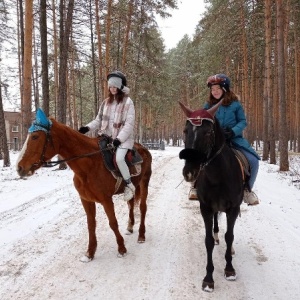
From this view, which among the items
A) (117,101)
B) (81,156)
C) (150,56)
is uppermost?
(150,56)

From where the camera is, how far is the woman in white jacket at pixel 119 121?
4.92m

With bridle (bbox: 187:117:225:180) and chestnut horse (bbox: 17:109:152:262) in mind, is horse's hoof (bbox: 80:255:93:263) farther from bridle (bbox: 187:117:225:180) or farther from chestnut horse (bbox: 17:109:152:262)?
bridle (bbox: 187:117:225:180)

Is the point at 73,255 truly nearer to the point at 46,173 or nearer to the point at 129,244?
the point at 129,244

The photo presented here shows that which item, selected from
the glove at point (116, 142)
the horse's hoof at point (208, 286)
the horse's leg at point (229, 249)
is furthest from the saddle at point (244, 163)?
the glove at point (116, 142)

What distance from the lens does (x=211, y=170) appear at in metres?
4.05

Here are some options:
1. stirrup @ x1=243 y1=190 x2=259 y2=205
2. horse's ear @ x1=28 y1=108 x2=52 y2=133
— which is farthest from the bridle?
horse's ear @ x1=28 y1=108 x2=52 y2=133

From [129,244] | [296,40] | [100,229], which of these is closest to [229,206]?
[129,244]

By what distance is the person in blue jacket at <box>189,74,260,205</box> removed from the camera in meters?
4.62

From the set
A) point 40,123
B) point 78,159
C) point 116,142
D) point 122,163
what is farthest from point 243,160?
point 40,123

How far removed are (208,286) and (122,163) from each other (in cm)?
217

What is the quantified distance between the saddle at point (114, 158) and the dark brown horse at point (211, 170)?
1.33 m

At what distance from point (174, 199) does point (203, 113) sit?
221 inches

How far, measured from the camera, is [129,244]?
18.1 feet

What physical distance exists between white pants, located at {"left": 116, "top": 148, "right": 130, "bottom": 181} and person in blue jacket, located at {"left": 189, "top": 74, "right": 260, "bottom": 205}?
113cm
